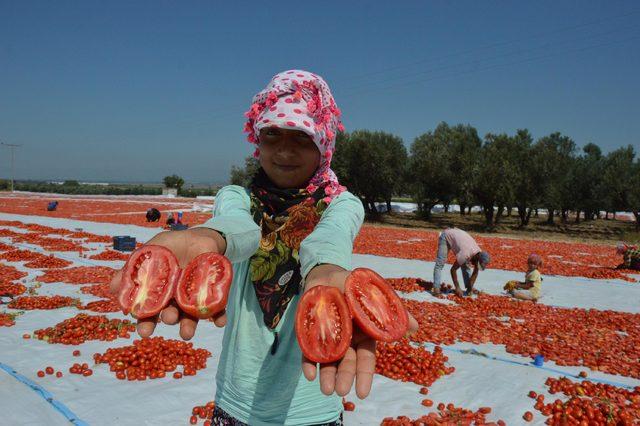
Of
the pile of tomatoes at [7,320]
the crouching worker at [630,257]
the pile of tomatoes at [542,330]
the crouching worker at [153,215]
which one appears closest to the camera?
the pile of tomatoes at [542,330]

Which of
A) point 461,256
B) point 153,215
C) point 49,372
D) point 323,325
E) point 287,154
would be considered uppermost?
point 287,154

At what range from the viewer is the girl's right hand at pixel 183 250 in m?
1.50

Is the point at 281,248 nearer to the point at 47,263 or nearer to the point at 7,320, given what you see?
the point at 7,320

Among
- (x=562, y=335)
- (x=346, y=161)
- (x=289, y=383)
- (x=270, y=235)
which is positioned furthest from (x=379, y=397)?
(x=346, y=161)

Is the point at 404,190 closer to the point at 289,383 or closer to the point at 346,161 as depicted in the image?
the point at 346,161

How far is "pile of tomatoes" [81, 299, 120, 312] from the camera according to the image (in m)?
8.71

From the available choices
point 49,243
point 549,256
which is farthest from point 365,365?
point 549,256

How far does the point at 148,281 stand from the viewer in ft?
5.23

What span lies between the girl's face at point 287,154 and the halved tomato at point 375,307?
792 millimetres

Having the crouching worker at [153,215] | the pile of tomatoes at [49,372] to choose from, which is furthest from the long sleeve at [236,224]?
the crouching worker at [153,215]

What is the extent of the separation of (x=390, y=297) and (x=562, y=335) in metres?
8.34

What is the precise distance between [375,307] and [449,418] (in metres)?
4.12

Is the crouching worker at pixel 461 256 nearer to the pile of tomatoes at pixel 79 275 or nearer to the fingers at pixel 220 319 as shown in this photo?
the pile of tomatoes at pixel 79 275

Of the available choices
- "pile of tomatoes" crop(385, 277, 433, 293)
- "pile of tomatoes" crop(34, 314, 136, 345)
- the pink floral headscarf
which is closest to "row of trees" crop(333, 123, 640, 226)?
"pile of tomatoes" crop(385, 277, 433, 293)
